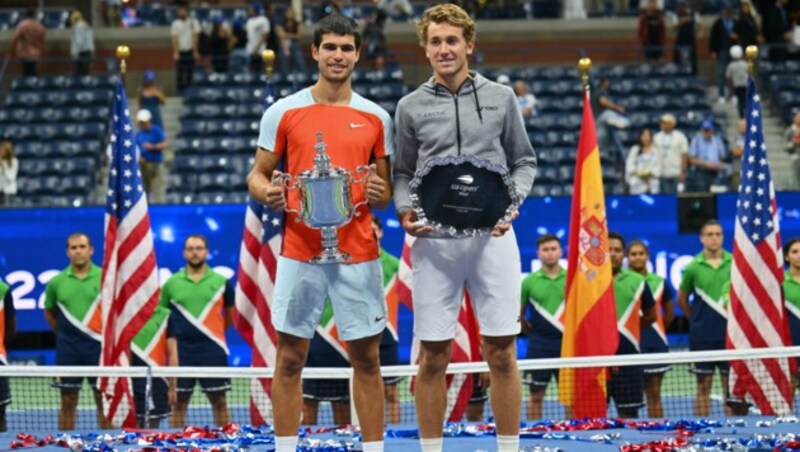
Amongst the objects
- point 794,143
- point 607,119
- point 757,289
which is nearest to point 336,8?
point 607,119

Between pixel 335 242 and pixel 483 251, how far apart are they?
0.69m

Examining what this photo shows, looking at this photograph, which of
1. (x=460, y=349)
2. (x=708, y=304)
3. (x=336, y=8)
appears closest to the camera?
(x=460, y=349)

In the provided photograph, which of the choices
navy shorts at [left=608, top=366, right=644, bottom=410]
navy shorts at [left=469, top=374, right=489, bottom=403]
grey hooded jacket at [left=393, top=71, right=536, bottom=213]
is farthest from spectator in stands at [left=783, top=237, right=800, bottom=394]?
grey hooded jacket at [left=393, top=71, right=536, bottom=213]

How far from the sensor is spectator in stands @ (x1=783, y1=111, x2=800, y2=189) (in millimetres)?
18109

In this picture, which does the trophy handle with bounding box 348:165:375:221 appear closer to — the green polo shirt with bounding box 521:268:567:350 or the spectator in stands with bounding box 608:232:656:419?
the spectator in stands with bounding box 608:232:656:419

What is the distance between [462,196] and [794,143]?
41.5ft

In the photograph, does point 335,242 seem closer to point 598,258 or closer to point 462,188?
point 462,188

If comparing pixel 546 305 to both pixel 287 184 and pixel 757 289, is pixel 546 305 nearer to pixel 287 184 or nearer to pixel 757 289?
pixel 757 289

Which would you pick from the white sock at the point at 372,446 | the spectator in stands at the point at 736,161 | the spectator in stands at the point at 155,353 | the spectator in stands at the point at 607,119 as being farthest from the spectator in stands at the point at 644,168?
the white sock at the point at 372,446

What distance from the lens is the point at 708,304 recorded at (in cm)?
1311

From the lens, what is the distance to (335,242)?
720 centimetres

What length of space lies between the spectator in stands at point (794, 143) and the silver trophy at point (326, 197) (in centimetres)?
1162

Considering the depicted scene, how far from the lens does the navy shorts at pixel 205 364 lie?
1265 cm

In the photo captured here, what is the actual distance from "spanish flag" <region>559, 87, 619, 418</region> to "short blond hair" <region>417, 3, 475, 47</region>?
489 cm
